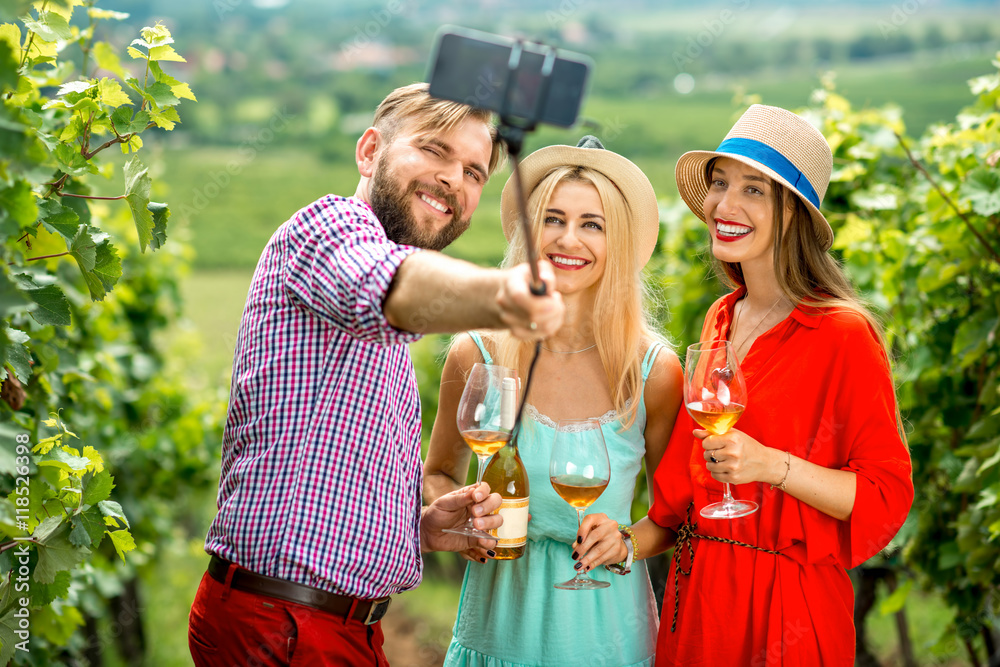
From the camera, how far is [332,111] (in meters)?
20.0

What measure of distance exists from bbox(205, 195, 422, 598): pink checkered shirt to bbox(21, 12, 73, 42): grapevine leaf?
659 millimetres

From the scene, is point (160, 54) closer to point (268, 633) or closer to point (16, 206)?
point (16, 206)

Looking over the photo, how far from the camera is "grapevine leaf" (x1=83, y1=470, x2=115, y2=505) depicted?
174cm

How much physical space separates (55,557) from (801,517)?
1.74 m

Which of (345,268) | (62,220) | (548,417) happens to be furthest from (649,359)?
(62,220)

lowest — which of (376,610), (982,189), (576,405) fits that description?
(376,610)

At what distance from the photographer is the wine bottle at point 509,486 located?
6.42 feet

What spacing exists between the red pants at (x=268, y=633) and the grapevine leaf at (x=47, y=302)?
0.67m

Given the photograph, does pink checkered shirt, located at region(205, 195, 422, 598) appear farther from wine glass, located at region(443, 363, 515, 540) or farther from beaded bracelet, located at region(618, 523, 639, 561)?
beaded bracelet, located at region(618, 523, 639, 561)

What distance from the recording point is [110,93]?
1896 millimetres

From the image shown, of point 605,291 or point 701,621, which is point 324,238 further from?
point 701,621

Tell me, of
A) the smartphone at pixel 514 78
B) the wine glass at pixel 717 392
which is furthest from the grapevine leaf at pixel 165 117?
the wine glass at pixel 717 392

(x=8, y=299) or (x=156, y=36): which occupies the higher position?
(x=156, y=36)

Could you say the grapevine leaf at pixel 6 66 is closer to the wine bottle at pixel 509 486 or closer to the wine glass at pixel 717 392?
the wine bottle at pixel 509 486
